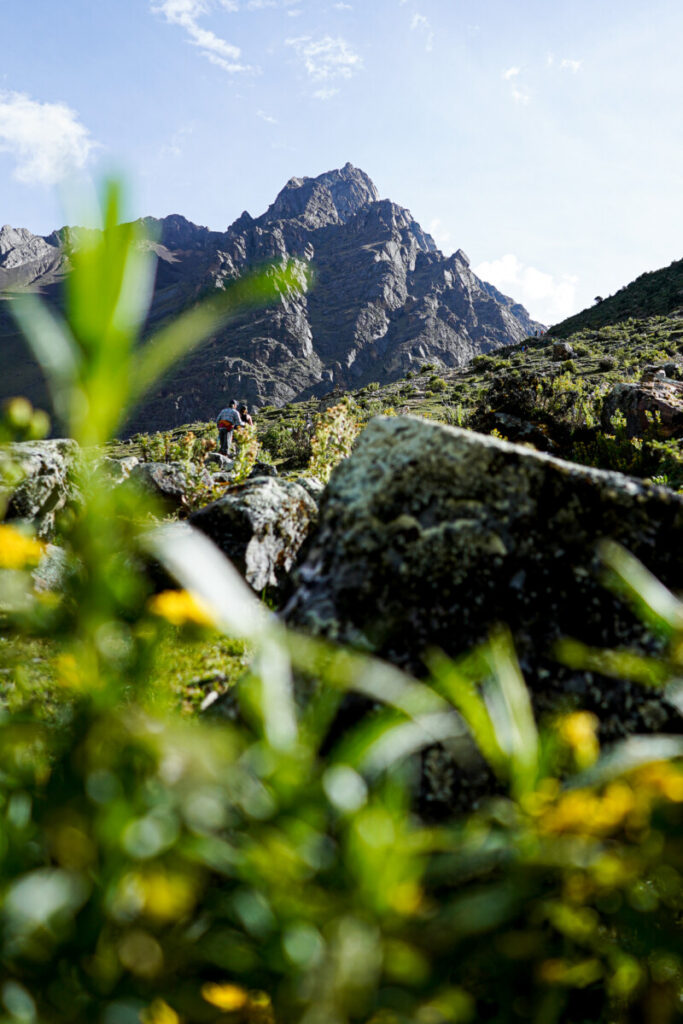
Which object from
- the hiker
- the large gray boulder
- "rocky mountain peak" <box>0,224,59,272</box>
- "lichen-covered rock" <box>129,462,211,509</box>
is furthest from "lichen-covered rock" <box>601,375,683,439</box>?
"rocky mountain peak" <box>0,224,59,272</box>

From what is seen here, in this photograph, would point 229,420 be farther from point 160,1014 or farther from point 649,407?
point 160,1014

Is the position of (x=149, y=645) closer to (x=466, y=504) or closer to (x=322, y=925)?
(x=322, y=925)

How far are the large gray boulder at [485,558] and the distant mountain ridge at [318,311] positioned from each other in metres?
84.0

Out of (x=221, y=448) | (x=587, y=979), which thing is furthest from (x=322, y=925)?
(x=221, y=448)

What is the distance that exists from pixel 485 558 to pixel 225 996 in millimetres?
1703

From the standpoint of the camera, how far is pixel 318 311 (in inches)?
5002

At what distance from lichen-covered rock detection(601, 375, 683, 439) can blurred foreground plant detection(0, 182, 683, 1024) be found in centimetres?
1150

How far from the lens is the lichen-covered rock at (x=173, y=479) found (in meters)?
8.16

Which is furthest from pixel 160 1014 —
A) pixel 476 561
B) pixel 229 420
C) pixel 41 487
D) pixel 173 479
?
pixel 229 420

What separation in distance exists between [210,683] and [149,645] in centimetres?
A: 263

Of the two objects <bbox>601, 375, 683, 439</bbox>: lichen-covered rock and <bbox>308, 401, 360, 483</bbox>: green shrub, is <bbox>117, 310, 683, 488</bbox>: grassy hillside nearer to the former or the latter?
<bbox>601, 375, 683, 439</bbox>: lichen-covered rock

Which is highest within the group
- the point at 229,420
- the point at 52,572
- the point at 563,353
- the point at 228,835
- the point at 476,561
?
the point at 563,353

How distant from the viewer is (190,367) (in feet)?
334

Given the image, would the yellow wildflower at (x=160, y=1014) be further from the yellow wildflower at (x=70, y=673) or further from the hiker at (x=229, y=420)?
the hiker at (x=229, y=420)
